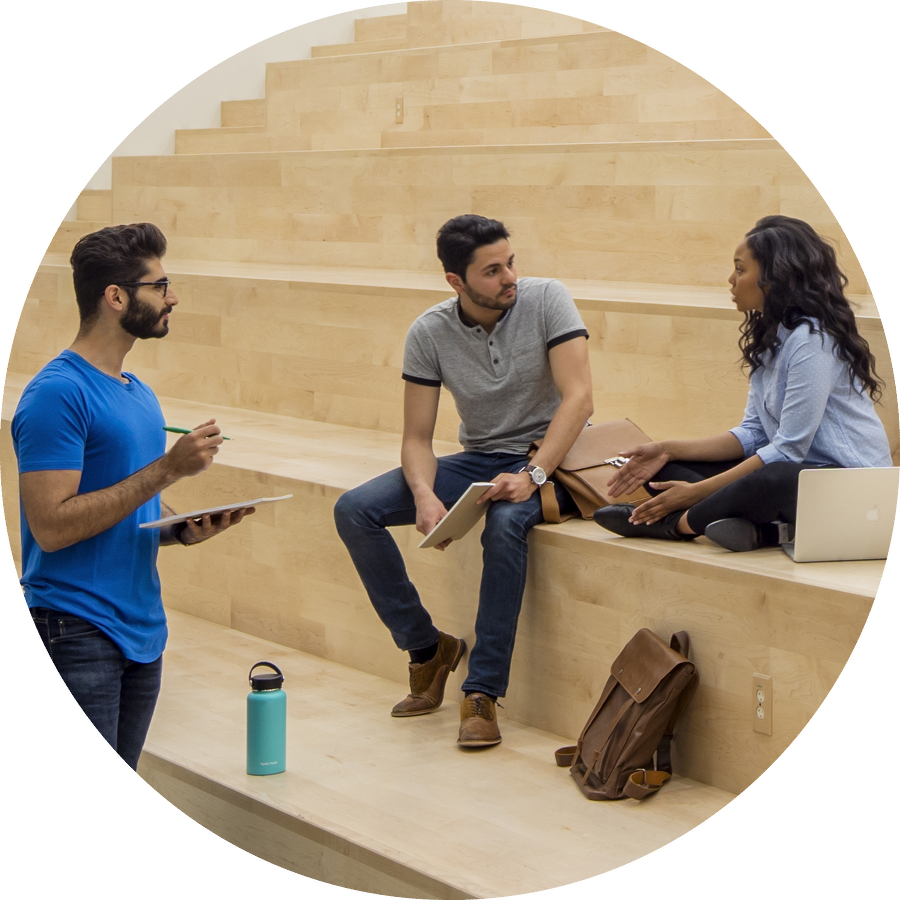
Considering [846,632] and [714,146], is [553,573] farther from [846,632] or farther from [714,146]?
[714,146]

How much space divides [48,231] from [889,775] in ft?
16.8

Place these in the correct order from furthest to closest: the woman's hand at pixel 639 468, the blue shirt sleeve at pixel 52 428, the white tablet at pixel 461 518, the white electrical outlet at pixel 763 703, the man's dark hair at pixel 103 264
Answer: the woman's hand at pixel 639 468
the white tablet at pixel 461 518
the white electrical outlet at pixel 763 703
the man's dark hair at pixel 103 264
the blue shirt sleeve at pixel 52 428

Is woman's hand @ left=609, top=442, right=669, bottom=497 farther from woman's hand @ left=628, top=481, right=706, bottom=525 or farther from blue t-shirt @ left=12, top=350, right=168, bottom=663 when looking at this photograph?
blue t-shirt @ left=12, top=350, right=168, bottom=663

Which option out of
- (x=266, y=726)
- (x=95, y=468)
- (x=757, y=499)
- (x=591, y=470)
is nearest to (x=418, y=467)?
(x=591, y=470)

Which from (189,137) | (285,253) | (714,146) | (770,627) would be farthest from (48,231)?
(770,627)

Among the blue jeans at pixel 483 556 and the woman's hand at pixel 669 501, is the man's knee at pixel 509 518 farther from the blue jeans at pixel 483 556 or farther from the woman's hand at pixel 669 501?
the woman's hand at pixel 669 501

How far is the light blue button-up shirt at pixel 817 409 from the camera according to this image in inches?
117

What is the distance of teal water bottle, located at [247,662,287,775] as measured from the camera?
3080 millimetres

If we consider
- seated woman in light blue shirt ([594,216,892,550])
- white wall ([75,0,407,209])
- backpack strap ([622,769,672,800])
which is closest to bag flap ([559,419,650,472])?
seated woman in light blue shirt ([594,216,892,550])

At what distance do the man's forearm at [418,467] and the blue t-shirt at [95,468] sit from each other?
3.22 feet

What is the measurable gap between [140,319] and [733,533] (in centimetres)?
139

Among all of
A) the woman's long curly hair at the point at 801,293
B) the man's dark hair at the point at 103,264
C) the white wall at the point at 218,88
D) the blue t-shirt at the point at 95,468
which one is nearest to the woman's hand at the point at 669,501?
the woman's long curly hair at the point at 801,293

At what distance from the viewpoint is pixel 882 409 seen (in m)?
3.55

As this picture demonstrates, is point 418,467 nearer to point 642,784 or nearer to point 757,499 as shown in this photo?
point 757,499
